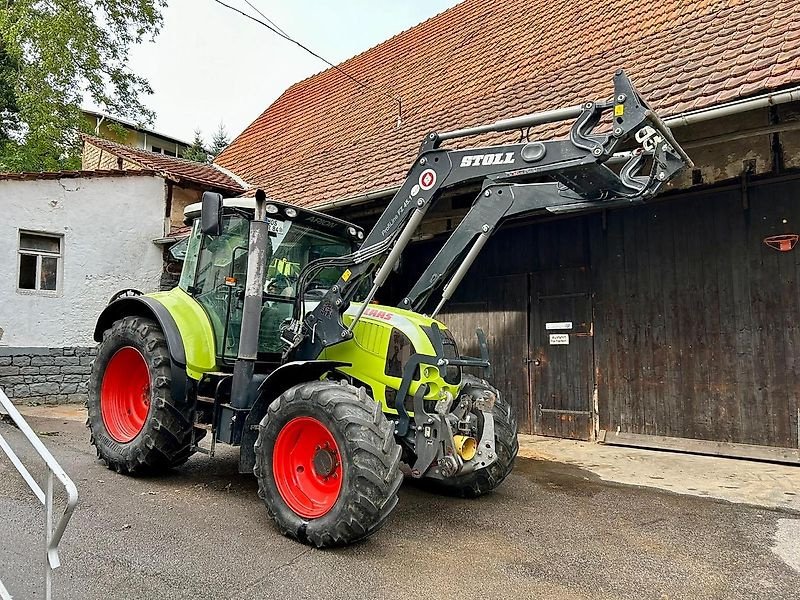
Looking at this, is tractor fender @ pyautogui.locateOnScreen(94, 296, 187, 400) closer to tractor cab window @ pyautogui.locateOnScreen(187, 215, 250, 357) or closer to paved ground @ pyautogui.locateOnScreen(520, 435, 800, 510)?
tractor cab window @ pyautogui.locateOnScreen(187, 215, 250, 357)

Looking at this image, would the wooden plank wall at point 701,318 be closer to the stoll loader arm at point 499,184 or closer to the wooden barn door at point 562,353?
the wooden barn door at point 562,353

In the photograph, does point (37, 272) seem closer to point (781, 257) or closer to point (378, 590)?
point (378, 590)

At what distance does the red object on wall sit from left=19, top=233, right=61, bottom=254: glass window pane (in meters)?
9.68

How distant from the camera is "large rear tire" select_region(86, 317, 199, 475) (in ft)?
13.7

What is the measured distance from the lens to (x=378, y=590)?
8.79 feet

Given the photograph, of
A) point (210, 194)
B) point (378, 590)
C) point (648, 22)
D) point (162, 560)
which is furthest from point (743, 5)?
point (162, 560)

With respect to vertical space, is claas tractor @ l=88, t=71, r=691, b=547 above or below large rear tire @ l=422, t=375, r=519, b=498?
above

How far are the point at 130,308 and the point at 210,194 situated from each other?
70.9 inches

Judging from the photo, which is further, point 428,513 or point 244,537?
point 428,513

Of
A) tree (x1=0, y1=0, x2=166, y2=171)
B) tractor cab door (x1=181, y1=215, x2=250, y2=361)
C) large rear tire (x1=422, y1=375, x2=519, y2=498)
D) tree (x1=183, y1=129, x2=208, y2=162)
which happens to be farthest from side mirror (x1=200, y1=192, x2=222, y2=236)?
tree (x1=183, y1=129, x2=208, y2=162)

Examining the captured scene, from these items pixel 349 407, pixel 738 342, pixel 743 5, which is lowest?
pixel 349 407

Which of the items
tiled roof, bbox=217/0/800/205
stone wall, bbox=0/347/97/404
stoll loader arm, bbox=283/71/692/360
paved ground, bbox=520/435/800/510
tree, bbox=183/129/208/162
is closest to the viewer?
stoll loader arm, bbox=283/71/692/360

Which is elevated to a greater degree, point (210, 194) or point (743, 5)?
point (743, 5)

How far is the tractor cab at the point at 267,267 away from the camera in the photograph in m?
4.27
